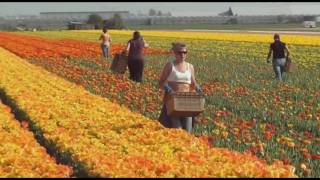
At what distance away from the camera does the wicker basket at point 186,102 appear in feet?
30.7

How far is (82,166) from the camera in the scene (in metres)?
8.09

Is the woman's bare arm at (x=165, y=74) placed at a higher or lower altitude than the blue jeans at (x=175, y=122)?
higher

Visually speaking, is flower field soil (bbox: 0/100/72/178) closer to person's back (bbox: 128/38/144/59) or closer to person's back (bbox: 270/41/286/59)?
person's back (bbox: 128/38/144/59)

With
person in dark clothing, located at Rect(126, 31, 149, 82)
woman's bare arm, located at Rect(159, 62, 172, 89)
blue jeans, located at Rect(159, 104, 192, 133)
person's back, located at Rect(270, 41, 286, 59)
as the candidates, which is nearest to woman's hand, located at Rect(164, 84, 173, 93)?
woman's bare arm, located at Rect(159, 62, 172, 89)

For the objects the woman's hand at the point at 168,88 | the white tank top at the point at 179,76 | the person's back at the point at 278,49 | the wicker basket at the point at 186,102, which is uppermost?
the white tank top at the point at 179,76

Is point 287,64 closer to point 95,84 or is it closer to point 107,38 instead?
point 95,84

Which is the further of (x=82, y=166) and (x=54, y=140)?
(x=54, y=140)

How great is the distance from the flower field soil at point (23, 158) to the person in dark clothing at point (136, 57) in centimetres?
934

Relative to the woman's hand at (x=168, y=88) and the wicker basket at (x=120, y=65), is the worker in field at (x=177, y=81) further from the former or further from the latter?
the wicker basket at (x=120, y=65)

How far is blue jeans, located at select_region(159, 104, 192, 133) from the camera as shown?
9.99 metres

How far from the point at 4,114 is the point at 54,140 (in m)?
2.98

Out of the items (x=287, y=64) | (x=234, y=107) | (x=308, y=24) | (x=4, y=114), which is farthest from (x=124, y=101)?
(x=308, y=24)

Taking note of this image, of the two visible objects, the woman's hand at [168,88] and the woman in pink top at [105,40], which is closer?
the woman's hand at [168,88]

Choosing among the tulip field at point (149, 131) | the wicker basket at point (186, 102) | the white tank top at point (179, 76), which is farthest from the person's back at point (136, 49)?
the wicker basket at point (186, 102)
